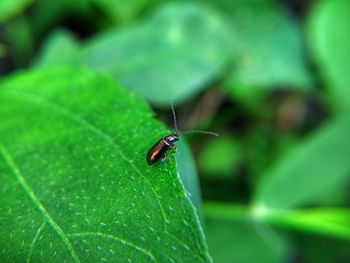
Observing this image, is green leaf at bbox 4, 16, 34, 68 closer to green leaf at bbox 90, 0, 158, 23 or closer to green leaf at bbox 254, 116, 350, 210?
green leaf at bbox 90, 0, 158, 23

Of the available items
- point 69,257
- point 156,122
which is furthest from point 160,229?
point 156,122

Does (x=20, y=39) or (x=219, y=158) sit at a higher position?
(x=219, y=158)

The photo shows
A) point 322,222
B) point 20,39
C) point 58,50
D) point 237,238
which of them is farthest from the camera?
point 20,39

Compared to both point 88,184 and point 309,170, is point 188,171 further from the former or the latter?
point 309,170

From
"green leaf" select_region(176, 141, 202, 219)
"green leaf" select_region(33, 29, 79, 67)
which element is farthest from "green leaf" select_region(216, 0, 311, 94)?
"green leaf" select_region(176, 141, 202, 219)

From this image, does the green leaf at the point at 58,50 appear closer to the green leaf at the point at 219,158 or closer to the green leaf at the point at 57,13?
the green leaf at the point at 57,13

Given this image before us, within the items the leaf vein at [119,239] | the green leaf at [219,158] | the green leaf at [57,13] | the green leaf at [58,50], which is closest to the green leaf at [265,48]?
the green leaf at [219,158]

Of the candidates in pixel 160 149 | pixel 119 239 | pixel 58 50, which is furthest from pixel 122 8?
Answer: pixel 119 239

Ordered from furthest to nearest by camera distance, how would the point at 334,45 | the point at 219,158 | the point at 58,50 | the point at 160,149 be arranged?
the point at 219,158, the point at 334,45, the point at 58,50, the point at 160,149
